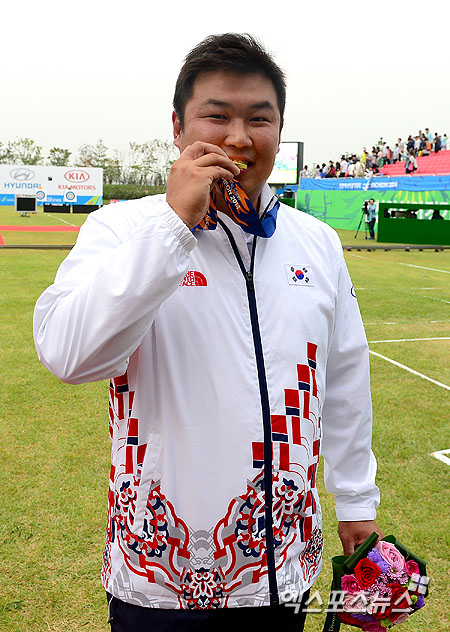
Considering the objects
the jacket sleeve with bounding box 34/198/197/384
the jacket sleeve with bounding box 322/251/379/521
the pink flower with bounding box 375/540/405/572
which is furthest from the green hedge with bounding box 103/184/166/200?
the jacket sleeve with bounding box 34/198/197/384

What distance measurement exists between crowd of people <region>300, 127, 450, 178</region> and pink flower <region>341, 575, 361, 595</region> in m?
32.5

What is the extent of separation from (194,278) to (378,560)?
0.88 metres

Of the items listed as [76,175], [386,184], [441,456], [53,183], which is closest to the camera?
[441,456]

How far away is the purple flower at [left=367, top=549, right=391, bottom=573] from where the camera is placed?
156 cm

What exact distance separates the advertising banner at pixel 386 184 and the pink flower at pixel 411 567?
2748cm

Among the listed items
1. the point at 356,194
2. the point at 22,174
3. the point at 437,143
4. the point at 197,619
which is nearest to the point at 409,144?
the point at 437,143

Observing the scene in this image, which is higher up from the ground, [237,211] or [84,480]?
[237,211]

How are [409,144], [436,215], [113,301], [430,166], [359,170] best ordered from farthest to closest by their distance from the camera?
[359,170]
[409,144]
[430,166]
[436,215]
[113,301]

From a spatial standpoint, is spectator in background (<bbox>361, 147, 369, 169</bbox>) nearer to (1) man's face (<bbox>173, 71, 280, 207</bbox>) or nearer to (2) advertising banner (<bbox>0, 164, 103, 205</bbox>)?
(2) advertising banner (<bbox>0, 164, 103, 205</bbox>)

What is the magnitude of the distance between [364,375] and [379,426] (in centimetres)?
341

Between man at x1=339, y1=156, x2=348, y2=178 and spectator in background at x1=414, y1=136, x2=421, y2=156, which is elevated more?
spectator in background at x1=414, y1=136, x2=421, y2=156

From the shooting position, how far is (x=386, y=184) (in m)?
30.0

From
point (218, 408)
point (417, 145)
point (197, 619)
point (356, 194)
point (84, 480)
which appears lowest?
point (84, 480)

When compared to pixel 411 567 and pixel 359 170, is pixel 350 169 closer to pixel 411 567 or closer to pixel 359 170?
pixel 359 170
